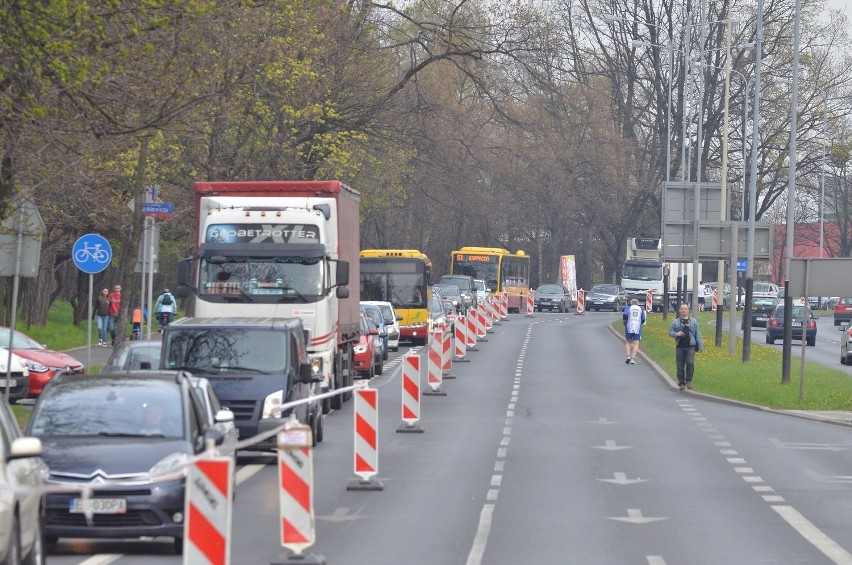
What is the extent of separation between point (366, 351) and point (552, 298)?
49.7 meters

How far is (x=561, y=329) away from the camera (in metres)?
62.1

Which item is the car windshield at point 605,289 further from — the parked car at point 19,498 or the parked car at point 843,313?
the parked car at point 19,498

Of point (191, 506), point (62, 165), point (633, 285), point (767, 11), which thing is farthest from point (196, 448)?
point (633, 285)

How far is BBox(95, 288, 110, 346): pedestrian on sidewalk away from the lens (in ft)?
148

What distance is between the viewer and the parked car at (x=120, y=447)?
11.8 metres

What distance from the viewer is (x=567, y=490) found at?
642 inches

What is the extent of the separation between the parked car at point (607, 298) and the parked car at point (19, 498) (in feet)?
247

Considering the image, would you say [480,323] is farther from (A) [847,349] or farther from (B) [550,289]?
(B) [550,289]

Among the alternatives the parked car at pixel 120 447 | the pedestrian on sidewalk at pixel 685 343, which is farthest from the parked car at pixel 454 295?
the parked car at pixel 120 447

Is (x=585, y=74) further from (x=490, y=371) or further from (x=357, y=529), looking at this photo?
(x=357, y=529)

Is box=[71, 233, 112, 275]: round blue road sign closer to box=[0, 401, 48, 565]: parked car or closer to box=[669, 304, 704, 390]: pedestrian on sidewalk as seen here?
box=[669, 304, 704, 390]: pedestrian on sidewalk

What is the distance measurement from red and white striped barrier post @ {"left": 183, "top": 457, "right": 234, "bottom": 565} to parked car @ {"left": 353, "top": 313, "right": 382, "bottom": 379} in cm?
2499

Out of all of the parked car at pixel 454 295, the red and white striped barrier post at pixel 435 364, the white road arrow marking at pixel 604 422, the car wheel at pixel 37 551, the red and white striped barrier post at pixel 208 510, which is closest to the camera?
the red and white striped barrier post at pixel 208 510

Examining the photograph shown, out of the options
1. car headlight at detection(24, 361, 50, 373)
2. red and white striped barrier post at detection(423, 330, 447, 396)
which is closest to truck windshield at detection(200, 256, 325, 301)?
car headlight at detection(24, 361, 50, 373)
